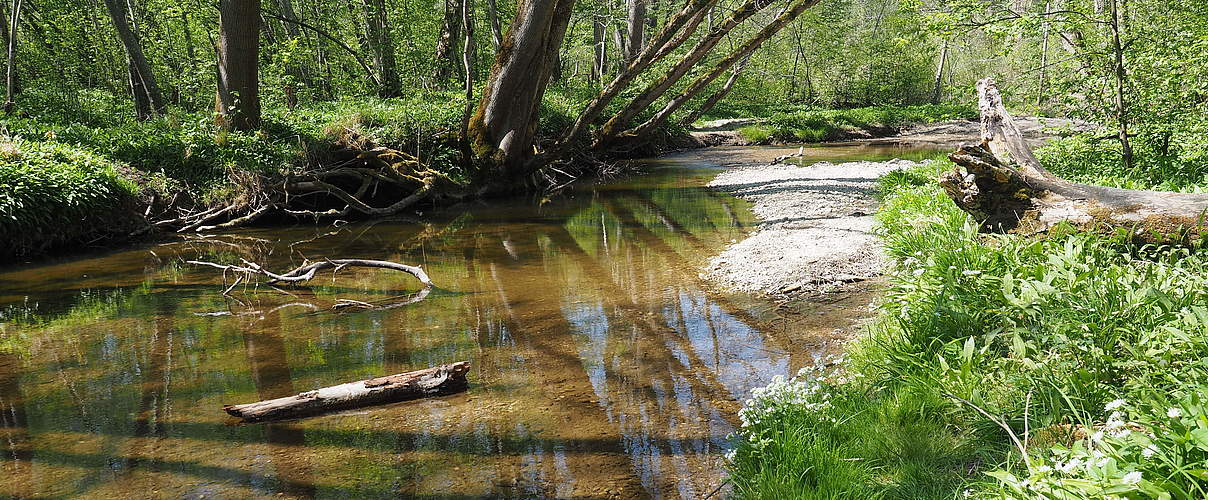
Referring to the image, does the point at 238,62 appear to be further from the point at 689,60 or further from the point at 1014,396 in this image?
the point at 1014,396

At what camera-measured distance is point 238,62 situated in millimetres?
12758

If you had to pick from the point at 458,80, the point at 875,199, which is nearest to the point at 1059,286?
the point at 875,199

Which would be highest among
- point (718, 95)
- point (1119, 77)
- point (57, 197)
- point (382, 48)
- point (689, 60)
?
point (382, 48)

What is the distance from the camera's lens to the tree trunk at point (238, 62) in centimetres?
1255

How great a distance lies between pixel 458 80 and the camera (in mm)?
24672

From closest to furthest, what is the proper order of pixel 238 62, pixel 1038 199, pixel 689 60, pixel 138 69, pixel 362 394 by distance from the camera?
pixel 362 394
pixel 1038 199
pixel 238 62
pixel 689 60
pixel 138 69

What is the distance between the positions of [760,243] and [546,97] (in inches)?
489

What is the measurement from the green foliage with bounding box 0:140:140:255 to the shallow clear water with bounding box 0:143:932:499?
66cm

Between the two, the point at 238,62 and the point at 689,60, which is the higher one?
the point at 238,62

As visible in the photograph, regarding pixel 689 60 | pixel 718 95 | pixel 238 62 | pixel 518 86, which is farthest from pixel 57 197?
pixel 718 95

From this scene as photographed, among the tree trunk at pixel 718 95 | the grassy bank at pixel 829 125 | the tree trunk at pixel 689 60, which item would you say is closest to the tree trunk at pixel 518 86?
the tree trunk at pixel 689 60

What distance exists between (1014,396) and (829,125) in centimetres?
2829

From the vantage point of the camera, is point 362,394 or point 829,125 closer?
point 362,394

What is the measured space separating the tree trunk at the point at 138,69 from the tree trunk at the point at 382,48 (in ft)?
19.5
